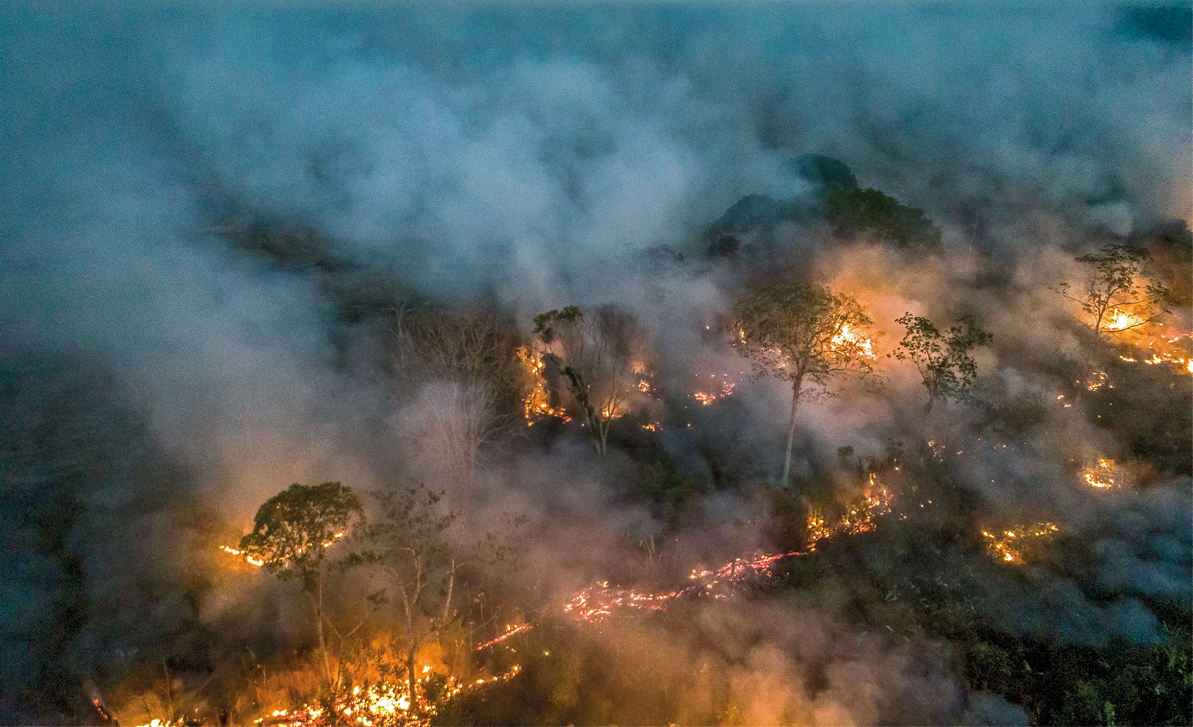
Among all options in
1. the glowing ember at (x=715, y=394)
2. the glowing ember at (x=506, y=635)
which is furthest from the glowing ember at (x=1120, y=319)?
the glowing ember at (x=506, y=635)

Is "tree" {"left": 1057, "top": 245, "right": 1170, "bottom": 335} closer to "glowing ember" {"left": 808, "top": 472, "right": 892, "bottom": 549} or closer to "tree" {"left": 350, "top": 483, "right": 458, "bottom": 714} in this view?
"glowing ember" {"left": 808, "top": 472, "right": 892, "bottom": 549}

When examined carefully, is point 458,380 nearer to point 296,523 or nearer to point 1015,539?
point 296,523

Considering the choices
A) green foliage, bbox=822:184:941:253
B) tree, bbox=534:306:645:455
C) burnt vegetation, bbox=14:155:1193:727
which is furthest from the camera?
green foliage, bbox=822:184:941:253

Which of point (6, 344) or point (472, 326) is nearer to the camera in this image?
point (6, 344)

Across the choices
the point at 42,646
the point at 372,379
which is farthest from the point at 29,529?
the point at 372,379

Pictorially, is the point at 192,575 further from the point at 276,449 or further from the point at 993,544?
the point at 993,544

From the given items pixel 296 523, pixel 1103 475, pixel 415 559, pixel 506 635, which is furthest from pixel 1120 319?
pixel 296 523

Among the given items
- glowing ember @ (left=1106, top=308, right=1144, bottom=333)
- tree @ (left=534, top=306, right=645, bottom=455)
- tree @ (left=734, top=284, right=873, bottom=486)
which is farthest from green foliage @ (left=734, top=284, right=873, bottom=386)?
glowing ember @ (left=1106, top=308, right=1144, bottom=333)
